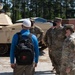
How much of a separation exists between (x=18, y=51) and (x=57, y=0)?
60693mm

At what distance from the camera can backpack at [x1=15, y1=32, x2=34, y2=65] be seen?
5426mm

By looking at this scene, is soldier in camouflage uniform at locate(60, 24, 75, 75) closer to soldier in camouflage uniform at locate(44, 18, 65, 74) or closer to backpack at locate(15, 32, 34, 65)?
backpack at locate(15, 32, 34, 65)

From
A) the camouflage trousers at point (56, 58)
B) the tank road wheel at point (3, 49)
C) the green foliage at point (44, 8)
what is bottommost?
the green foliage at point (44, 8)

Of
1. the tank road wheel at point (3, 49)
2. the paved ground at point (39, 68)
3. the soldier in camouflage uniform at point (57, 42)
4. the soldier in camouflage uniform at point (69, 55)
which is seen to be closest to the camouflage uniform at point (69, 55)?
the soldier in camouflage uniform at point (69, 55)

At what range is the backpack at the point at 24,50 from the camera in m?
5.43

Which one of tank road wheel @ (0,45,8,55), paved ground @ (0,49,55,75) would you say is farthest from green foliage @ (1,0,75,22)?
paved ground @ (0,49,55,75)

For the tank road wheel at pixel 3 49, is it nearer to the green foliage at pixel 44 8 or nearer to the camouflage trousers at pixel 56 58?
the camouflage trousers at pixel 56 58

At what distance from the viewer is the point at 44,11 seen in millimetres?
63062

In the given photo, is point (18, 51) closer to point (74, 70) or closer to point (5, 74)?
point (74, 70)

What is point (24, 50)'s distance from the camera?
17.7 ft

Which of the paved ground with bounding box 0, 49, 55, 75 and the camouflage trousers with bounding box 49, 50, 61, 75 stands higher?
the camouflage trousers with bounding box 49, 50, 61, 75

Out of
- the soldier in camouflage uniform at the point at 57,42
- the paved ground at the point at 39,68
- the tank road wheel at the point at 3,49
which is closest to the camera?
the soldier in camouflage uniform at the point at 57,42

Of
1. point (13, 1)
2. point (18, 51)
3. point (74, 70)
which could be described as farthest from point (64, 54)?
point (13, 1)

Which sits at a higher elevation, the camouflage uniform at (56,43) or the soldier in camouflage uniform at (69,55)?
the soldier in camouflage uniform at (69,55)
